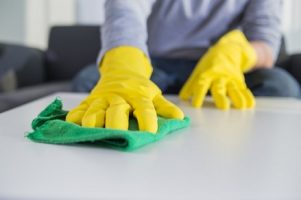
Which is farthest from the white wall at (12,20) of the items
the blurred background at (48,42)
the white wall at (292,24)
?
the white wall at (292,24)

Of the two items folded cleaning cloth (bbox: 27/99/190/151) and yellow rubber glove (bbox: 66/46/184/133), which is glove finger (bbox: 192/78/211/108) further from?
folded cleaning cloth (bbox: 27/99/190/151)

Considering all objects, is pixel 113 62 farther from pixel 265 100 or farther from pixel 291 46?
pixel 291 46

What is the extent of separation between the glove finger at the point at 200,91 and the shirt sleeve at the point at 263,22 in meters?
0.29

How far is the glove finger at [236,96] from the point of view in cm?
73

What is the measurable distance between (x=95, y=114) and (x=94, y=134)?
69 mm

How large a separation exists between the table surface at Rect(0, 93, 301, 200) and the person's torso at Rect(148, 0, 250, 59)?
0.51 metres

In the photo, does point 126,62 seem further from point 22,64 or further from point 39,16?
point 39,16

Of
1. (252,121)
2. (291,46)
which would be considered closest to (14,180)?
(252,121)

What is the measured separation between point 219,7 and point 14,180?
0.81 m

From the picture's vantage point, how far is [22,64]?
4.88ft

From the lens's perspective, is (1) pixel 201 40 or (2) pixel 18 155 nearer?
(2) pixel 18 155

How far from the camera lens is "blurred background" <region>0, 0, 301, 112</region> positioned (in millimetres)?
1396

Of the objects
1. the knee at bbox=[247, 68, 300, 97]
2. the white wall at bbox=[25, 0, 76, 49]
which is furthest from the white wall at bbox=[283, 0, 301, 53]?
the knee at bbox=[247, 68, 300, 97]

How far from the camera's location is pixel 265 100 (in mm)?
823
